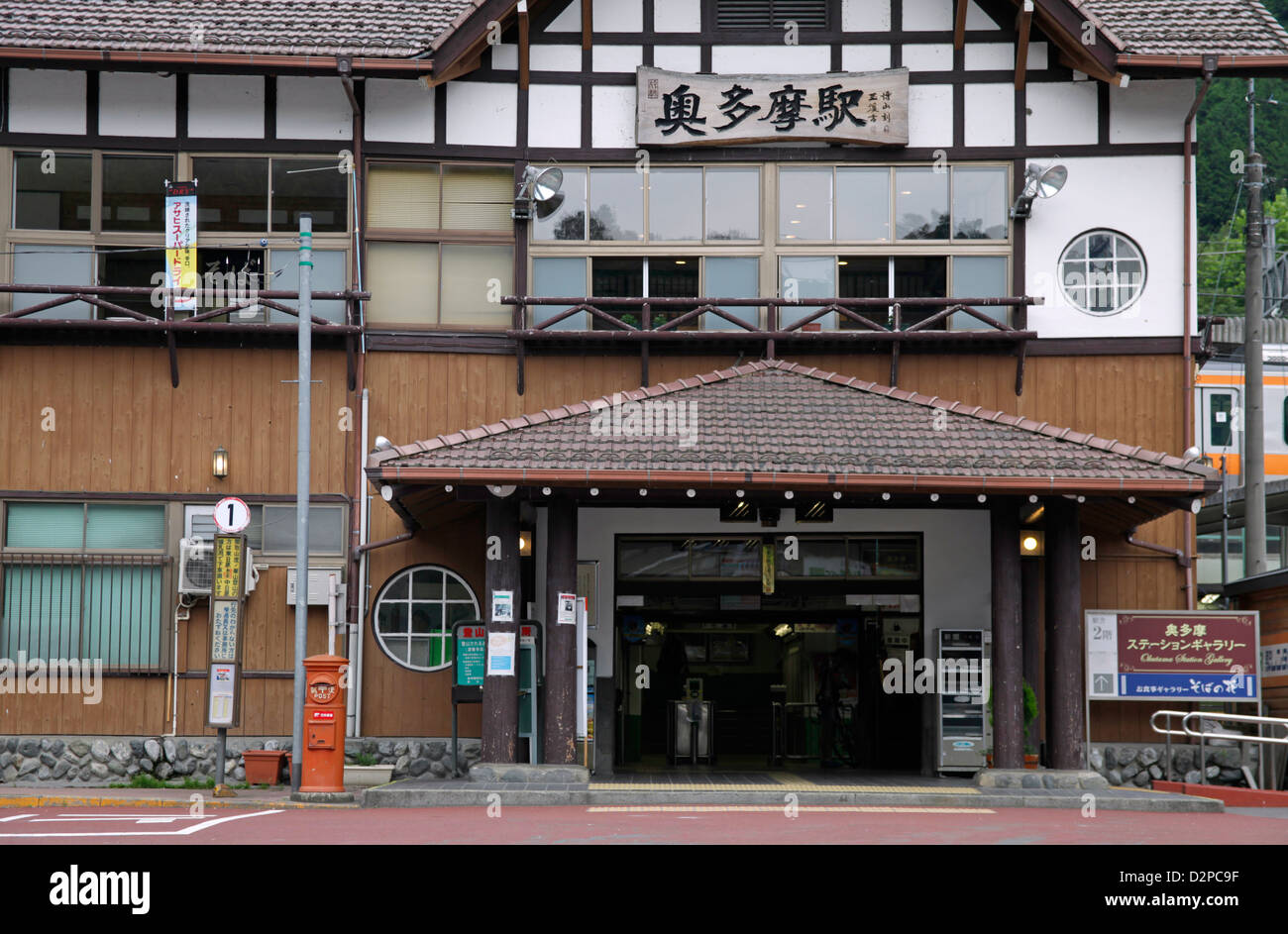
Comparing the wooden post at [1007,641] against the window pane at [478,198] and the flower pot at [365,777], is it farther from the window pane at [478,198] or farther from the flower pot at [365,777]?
the window pane at [478,198]

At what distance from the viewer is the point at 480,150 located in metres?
19.1

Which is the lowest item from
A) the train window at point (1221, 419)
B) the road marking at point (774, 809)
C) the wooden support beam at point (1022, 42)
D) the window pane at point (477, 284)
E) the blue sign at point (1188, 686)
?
the road marking at point (774, 809)

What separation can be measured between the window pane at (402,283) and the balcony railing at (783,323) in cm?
118

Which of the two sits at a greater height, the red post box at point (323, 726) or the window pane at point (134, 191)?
the window pane at point (134, 191)

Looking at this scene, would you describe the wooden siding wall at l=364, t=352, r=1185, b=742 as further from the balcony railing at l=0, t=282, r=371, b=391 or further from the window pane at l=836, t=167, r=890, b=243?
the window pane at l=836, t=167, r=890, b=243

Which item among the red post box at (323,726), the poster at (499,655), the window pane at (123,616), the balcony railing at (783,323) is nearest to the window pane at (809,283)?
the balcony railing at (783,323)

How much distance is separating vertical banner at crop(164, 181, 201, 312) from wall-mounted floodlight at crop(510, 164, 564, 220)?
3947 millimetres

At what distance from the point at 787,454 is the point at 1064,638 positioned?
3.56 meters

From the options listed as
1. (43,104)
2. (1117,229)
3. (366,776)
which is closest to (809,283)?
(1117,229)

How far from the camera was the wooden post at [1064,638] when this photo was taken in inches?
622

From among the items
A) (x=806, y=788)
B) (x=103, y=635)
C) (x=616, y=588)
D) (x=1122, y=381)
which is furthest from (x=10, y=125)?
(x=1122, y=381)

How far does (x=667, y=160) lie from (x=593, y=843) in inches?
446

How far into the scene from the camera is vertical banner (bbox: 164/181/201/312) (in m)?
18.4

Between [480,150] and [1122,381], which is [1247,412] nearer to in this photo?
[1122,381]
